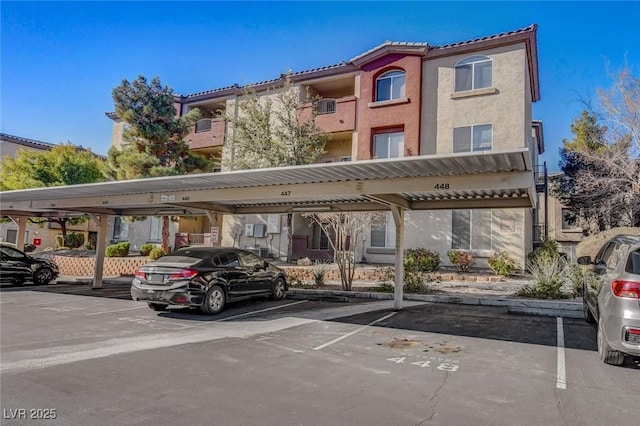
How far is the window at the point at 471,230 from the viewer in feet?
55.1

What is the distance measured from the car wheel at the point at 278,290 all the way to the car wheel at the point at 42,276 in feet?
34.0

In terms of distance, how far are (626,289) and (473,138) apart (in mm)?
13159

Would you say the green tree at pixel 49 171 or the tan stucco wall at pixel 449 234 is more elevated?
the green tree at pixel 49 171

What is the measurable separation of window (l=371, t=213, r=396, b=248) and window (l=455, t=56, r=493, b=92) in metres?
6.64

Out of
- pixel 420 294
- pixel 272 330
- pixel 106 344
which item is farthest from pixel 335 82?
pixel 106 344

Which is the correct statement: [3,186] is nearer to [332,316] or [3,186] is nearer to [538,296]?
[332,316]

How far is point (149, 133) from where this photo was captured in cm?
1972

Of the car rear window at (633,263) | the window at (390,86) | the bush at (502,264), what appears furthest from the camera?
the window at (390,86)

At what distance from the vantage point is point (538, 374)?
5219 millimetres

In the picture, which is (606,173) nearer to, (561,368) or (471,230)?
(471,230)

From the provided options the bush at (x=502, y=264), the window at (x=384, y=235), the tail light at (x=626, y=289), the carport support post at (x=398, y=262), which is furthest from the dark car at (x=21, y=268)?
the tail light at (x=626, y=289)

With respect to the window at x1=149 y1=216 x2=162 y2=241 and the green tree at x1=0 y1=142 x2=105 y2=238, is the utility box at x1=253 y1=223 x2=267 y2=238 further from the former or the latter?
the green tree at x1=0 y1=142 x2=105 y2=238

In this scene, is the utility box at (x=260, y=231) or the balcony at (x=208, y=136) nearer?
the utility box at (x=260, y=231)

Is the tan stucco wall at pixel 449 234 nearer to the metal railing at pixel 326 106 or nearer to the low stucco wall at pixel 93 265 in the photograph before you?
the metal railing at pixel 326 106
